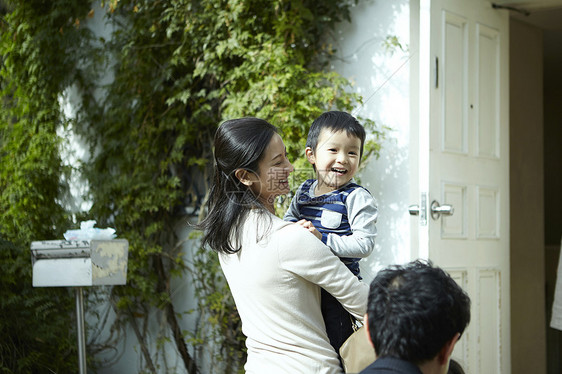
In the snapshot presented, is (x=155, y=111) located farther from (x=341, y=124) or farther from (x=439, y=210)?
(x=341, y=124)

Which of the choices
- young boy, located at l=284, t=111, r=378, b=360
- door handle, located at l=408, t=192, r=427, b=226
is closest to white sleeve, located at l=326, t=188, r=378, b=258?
young boy, located at l=284, t=111, r=378, b=360

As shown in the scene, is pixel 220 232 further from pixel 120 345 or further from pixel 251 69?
pixel 120 345

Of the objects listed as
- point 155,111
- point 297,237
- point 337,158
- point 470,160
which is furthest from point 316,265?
point 155,111

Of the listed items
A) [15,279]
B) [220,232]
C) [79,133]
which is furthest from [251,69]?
[220,232]

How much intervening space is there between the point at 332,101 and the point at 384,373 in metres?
2.33

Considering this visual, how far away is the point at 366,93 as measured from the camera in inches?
128

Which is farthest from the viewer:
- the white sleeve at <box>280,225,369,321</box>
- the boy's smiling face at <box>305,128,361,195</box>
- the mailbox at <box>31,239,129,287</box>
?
the mailbox at <box>31,239,129,287</box>

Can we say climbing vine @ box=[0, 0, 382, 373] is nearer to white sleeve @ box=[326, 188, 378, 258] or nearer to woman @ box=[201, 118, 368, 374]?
white sleeve @ box=[326, 188, 378, 258]

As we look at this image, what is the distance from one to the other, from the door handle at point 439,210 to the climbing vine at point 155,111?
1.55ft

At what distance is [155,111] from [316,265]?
9.47 ft

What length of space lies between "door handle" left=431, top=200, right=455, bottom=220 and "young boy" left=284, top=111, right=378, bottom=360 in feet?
3.15

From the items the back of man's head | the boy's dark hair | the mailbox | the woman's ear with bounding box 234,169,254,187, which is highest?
the boy's dark hair

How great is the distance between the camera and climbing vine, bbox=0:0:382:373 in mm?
3395

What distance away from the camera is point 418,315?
1.02m
